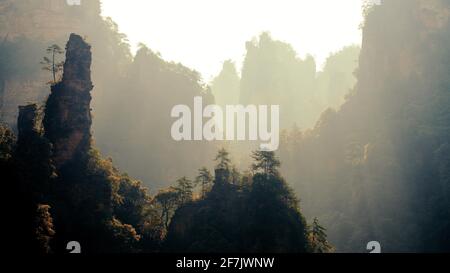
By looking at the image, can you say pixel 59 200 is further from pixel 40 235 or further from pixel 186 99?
pixel 186 99

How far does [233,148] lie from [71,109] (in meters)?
55.6

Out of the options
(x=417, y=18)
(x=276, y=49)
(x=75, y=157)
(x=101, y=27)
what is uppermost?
(x=276, y=49)

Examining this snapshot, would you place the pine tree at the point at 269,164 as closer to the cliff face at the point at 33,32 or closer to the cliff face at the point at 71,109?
the cliff face at the point at 71,109

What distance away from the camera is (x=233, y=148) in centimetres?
9788

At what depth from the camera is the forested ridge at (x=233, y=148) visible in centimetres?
4206

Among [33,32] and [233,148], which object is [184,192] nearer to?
[233,148]

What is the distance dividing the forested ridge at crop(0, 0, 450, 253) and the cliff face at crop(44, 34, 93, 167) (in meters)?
0.12

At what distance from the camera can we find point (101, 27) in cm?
9144

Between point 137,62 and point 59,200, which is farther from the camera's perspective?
point 137,62

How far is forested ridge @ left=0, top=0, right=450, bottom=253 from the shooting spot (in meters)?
42.1
